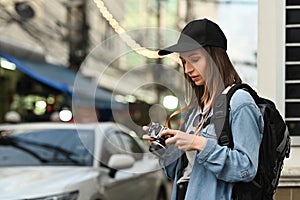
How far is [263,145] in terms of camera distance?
89.6 inches

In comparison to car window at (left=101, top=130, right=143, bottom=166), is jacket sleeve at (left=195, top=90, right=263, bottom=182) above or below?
above

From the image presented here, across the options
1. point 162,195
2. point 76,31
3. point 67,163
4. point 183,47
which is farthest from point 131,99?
point 76,31

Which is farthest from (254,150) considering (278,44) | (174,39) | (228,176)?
(278,44)

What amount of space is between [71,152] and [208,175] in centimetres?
382

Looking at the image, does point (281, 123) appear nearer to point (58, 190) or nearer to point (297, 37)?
point (297, 37)

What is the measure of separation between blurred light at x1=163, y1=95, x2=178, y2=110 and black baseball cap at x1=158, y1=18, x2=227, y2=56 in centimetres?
40

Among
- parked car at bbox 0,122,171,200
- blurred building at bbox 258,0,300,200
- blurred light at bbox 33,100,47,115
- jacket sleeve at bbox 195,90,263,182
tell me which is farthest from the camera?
blurred light at bbox 33,100,47,115

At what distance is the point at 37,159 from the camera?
19.3 feet

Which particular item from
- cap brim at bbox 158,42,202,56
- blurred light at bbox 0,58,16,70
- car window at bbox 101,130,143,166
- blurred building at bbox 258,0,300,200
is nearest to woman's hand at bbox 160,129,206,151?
cap brim at bbox 158,42,202,56

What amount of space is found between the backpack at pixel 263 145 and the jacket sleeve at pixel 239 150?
3 centimetres

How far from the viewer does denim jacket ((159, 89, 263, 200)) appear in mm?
2209

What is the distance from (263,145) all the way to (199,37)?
1.57 ft

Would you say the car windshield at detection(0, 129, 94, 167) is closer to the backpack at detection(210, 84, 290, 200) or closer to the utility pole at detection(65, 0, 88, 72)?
Answer: the backpack at detection(210, 84, 290, 200)

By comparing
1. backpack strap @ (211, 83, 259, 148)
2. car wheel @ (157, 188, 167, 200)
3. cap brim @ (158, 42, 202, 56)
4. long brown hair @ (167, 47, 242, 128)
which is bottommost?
car wheel @ (157, 188, 167, 200)
